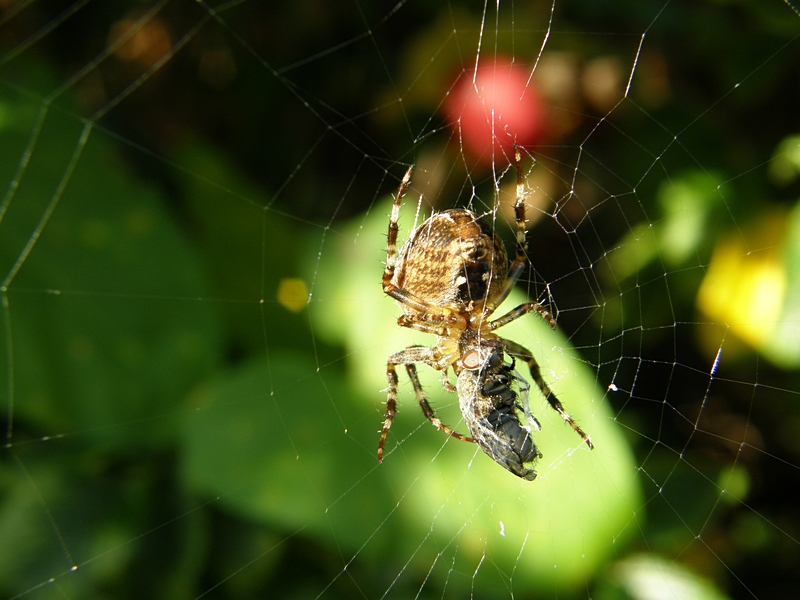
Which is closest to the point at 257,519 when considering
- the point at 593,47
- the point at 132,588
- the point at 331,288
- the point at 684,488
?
the point at 132,588

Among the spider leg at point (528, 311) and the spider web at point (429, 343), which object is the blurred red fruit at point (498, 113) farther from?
the spider leg at point (528, 311)

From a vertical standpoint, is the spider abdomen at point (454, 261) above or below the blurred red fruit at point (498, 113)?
below

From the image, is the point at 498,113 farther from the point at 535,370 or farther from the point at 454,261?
the point at 535,370

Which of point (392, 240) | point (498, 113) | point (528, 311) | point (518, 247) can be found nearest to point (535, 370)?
point (528, 311)

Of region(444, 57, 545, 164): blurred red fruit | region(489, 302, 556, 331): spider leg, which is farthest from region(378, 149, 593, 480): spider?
region(444, 57, 545, 164): blurred red fruit

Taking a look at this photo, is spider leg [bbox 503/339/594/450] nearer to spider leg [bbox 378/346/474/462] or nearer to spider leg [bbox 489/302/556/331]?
spider leg [bbox 489/302/556/331]

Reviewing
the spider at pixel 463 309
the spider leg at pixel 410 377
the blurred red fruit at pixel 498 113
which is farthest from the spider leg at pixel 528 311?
the blurred red fruit at pixel 498 113

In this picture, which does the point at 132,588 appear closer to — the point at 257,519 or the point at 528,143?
the point at 257,519
